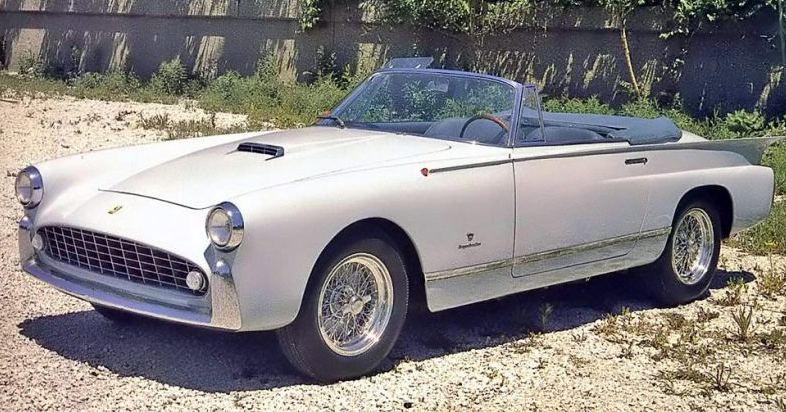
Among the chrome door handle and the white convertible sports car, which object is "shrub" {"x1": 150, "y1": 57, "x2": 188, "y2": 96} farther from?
the chrome door handle

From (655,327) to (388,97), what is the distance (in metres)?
1.91

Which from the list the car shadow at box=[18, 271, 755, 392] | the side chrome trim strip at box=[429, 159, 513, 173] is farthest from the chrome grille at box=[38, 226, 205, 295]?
the side chrome trim strip at box=[429, 159, 513, 173]

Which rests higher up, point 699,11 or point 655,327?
point 699,11

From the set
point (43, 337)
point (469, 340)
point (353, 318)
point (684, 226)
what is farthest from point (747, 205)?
point (43, 337)

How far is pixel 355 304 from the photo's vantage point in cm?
476

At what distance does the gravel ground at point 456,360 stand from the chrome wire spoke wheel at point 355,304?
0.62 ft

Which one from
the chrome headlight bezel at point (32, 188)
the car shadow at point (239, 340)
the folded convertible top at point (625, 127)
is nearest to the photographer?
the car shadow at point (239, 340)

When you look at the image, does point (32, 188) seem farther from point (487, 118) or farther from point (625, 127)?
point (625, 127)

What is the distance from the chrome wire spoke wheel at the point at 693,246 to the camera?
255 inches

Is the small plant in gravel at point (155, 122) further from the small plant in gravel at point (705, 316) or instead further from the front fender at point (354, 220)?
the front fender at point (354, 220)

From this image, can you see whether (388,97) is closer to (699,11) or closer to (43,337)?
(43,337)

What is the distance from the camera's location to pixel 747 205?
21.9 ft

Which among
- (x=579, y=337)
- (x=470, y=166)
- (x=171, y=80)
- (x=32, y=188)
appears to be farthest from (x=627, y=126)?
(x=171, y=80)

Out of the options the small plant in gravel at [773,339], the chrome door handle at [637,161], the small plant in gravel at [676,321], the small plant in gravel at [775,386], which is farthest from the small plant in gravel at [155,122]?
the small plant in gravel at [775,386]
